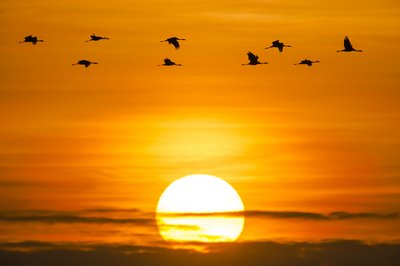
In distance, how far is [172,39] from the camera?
193m

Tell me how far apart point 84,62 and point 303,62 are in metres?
21.8

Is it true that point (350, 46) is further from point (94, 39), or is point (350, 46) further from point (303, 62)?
point (94, 39)

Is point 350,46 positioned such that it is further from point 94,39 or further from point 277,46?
point 94,39

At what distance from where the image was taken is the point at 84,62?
654ft

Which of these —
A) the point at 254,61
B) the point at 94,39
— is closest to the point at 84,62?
the point at 94,39

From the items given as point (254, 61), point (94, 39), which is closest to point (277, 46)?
point (254, 61)

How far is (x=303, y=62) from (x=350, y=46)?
5462 millimetres

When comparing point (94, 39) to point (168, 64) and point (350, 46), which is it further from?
point (350, 46)

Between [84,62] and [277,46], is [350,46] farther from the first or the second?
[84,62]

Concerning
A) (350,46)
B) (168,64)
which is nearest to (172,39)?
(168,64)

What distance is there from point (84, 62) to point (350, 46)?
26.6m

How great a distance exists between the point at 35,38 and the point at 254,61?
21505 mm

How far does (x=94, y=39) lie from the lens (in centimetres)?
19600

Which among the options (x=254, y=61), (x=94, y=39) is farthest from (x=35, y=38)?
(x=254, y=61)
